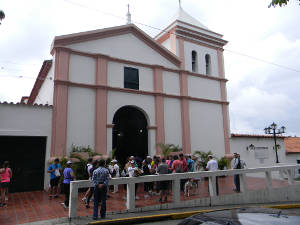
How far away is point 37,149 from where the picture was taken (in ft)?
40.0

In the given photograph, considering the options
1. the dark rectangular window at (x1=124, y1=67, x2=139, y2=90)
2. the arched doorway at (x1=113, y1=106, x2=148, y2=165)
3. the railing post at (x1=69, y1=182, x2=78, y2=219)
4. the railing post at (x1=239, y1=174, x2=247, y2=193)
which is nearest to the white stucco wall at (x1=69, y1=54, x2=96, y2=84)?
the dark rectangular window at (x1=124, y1=67, x2=139, y2=90)

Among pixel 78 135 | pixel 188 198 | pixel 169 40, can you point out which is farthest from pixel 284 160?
pixel 78 135

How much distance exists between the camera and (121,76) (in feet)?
49.3

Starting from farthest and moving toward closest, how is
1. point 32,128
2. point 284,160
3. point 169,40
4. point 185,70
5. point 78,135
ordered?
point 284,160 < point 169,40 < point 185,70 < point 78,135 < point 32,128

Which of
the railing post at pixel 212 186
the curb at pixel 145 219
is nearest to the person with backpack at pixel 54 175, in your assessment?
the curb at pixel 145 219

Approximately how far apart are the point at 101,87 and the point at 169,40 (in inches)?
296

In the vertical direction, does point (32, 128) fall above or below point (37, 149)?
above

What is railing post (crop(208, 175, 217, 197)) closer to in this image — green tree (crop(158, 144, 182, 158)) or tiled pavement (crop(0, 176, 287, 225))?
tiled pavement (crop(0, 176, 287, 225))

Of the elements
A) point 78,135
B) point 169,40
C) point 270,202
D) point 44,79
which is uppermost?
point 169,40

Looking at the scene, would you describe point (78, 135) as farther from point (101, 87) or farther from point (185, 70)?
point (185, 70)

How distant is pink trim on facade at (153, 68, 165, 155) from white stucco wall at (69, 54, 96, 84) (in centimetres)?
410

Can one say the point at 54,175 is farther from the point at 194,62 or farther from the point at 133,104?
the point at 194,62

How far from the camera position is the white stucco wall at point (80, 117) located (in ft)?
42.4

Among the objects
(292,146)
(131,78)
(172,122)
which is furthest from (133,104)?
(292,146)
